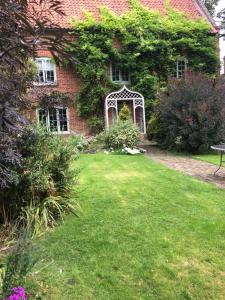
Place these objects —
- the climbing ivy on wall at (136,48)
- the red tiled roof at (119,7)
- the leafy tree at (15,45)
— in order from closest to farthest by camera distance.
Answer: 1. the leafy tree at (15,45)
2. the climbing ivy on wall at (136,48)
3. the red tiled roof at (119,7)

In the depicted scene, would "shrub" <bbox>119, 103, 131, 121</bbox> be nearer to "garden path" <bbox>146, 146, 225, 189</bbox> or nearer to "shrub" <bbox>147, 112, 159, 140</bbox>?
"shrub" <bbox>147, 112, 159, 140</bbox>

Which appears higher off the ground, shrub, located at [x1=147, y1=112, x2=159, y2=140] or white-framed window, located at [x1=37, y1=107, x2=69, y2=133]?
white-framed window, located at [x1=37, y1=107, x2=69, y2=133]

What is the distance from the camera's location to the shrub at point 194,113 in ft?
43.5

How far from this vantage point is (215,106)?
13414 mm

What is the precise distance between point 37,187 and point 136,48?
1493 cm

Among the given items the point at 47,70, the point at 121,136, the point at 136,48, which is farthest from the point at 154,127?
the point at 47,70

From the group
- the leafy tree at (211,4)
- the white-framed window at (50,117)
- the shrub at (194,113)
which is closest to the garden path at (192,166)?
the shrub at (194,113)

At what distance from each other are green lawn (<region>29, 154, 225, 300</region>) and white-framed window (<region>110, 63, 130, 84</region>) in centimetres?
1320

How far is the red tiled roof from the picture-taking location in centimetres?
1934

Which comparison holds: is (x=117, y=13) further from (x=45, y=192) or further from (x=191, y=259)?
(x=191, y=259)

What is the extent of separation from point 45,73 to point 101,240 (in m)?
15.2

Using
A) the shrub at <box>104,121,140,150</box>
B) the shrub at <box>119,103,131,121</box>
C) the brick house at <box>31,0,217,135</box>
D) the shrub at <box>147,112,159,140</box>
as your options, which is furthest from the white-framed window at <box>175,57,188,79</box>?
the shrub at <box>104,121,140,150</box>

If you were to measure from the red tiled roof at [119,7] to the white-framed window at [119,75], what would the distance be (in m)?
3.24

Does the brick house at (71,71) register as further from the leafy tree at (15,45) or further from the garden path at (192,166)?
the leafy tree at (15,45)
